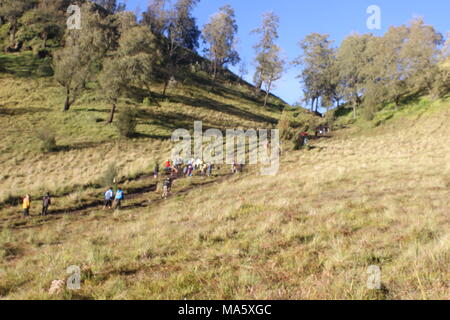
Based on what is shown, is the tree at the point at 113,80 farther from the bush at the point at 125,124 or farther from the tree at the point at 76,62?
the tree at the point at 76,62

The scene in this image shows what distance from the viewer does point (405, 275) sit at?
4.66 metres

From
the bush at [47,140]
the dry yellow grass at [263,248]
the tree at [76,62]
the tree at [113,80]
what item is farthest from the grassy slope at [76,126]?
the dry yellow grass at [263,248]

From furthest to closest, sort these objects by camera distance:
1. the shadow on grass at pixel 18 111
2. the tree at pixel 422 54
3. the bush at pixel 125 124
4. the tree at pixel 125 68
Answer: the tree at pixel 422 54 < the shadow on grass at pixel 18 111 < the tree at pixel 125 68 < the bush at pixel 125 124

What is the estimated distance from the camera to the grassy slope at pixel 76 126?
70.9 ft

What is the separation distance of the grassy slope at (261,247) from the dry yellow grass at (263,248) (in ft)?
0.09

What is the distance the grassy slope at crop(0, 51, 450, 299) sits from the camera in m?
4.60

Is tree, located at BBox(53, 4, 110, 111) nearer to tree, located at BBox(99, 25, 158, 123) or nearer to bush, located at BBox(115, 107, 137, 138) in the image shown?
tree, located at BBox(99, 25, 158, 123)

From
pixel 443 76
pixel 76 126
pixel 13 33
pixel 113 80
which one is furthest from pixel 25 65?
pixel 443 76

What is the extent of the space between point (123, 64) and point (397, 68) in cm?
4324

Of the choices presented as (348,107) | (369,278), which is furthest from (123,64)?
(348,107)

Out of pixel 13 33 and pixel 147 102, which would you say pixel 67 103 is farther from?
pixel 13 33

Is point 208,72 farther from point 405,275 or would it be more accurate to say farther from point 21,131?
point 405,275

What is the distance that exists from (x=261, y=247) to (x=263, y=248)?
66 millimetres

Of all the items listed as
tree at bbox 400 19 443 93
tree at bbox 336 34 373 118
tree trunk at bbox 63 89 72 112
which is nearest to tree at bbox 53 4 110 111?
tree trunk at bbox 63 89 72 112
